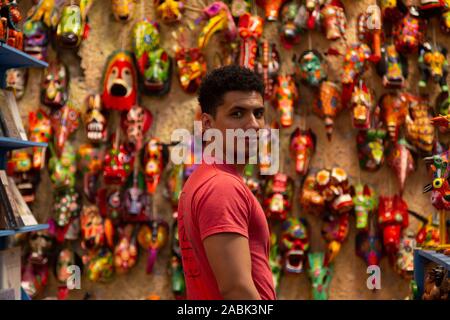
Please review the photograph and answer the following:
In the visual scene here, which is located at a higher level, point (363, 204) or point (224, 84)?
point (224, 84)

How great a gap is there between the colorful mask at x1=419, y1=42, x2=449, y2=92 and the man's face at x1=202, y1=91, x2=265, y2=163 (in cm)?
180

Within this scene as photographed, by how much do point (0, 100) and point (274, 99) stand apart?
1.24 metres

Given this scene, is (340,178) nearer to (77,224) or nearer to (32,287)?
(77,224)

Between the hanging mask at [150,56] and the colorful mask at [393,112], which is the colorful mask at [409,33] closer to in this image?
the colorful mask at [393,112]

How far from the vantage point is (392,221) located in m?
2.66

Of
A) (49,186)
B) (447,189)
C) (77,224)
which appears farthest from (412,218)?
(49,186)

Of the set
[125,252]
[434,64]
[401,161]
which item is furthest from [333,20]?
[125,252]

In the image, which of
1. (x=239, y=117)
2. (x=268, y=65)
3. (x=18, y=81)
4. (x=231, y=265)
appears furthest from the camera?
(x=18, y=81)

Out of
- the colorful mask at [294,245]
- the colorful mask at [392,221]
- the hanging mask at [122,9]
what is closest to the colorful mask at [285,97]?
the colorful mask at [294,245]

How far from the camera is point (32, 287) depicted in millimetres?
2824

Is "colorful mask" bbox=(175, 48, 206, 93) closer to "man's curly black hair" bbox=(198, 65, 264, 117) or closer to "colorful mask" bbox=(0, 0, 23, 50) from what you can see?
"colorful mask" bbox=(0, 0, 23, 50)

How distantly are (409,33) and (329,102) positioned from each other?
19.4 inches

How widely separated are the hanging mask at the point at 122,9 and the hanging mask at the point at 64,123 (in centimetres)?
52

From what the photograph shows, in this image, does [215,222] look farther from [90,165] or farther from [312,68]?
[90,165]
